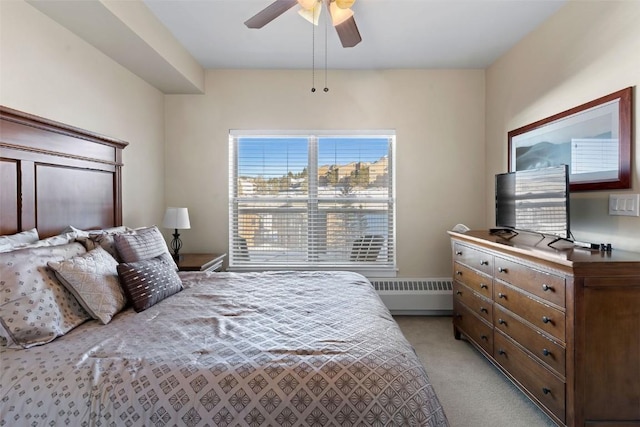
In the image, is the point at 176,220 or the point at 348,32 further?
the point at 176,220

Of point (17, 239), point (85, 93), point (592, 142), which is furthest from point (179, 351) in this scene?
point (592, 142)

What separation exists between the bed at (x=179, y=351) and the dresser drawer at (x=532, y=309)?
3.04 feet

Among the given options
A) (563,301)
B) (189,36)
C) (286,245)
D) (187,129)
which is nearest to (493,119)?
(563,301)

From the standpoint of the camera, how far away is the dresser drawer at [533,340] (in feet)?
5.74

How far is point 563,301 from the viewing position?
1699mm

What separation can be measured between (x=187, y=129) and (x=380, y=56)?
225cm

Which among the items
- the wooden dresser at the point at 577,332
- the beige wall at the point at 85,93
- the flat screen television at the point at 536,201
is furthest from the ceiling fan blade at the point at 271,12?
the wooden dresser at the point at 577,332

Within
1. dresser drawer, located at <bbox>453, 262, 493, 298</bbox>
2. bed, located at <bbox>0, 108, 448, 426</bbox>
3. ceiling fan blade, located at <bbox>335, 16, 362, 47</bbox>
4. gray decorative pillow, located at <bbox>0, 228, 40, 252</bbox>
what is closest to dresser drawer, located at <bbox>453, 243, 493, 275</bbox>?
dresser drawer, located at <bbox>453, 262, 493, 298</bbox>

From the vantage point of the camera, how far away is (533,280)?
195 cm

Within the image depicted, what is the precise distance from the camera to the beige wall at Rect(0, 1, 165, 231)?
1.91 metres

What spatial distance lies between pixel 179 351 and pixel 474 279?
2.33 metres

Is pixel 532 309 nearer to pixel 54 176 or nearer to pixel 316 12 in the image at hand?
pixel 316 12

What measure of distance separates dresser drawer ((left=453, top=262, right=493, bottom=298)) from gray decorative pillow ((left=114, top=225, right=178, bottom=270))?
2.32 m

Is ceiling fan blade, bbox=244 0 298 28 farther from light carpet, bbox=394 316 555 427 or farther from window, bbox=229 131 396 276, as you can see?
light carpet, bbox=394 316 555 427
